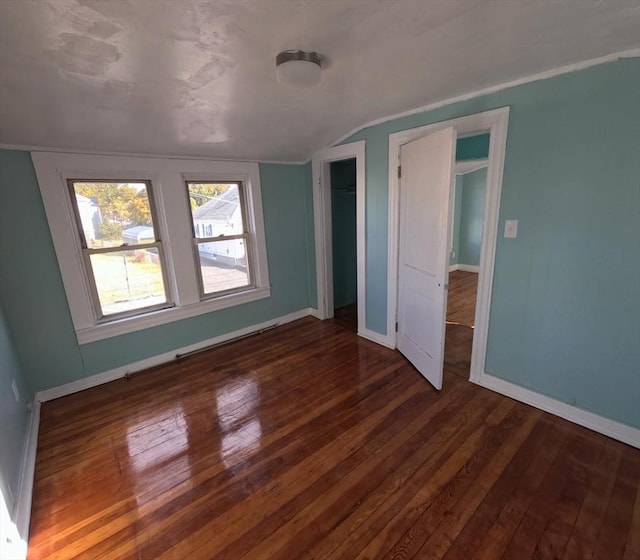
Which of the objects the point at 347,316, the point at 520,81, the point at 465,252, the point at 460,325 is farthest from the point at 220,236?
the point at 465,252

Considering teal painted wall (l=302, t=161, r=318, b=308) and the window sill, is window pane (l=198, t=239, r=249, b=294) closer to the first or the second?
the window sill

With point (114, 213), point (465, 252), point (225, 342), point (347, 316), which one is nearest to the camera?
point (114, 213)

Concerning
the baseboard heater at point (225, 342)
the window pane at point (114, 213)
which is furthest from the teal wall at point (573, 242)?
the window pane at point (114, 213)

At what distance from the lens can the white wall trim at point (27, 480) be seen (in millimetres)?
1424

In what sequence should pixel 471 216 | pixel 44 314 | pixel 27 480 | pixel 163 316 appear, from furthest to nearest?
pixel 471 216 → pixel 163 316 → pixel 44 314 → pixel 27 480

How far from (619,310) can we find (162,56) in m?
2.84

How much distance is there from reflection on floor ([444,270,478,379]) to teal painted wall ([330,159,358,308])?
1.44m

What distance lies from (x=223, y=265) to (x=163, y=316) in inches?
32.3

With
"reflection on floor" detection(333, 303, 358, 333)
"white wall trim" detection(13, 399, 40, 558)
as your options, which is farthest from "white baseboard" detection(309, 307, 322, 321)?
"white wall trim" detection(13, 399, 40, 558)

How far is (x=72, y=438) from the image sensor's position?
2.09 m

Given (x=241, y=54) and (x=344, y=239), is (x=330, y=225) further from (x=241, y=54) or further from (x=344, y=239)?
(x=241, y=54)

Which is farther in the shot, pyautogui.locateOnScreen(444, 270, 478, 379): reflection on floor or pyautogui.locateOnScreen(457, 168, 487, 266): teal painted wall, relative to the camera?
pyautogui.locateOnScreen(457, 168, 487, 266): teal painted wall

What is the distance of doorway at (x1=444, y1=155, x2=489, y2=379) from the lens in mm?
3066

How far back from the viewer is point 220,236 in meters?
3.31
